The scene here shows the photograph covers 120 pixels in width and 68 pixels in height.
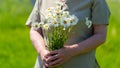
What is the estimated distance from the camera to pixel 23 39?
26.1ft

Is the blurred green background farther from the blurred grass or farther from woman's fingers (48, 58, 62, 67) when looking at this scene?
woman's fingers (48, 58, 62, 67)

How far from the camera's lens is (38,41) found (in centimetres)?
369

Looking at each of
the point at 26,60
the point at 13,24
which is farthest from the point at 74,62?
the point at 13,24

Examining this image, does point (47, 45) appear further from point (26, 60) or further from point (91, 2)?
point (26, 60)

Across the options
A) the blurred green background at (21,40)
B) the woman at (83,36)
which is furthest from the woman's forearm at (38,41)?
the blurred green background at (21,40)

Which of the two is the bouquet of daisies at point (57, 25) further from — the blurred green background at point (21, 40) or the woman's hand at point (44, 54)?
the blurred green background at point (21, 40)

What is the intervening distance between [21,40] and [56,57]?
4452 mm

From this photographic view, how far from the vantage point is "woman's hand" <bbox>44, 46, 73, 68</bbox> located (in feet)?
11.5

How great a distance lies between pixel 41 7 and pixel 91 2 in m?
0.34

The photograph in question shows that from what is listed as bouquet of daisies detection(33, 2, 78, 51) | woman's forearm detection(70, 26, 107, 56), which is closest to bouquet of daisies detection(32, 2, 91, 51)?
bouquet of daisies detection(33, 2, 78, 51)

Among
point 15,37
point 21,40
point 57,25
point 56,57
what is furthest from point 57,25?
point 15,37

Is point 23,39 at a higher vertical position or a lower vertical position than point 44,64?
lower

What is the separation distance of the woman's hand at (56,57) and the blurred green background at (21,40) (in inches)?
116

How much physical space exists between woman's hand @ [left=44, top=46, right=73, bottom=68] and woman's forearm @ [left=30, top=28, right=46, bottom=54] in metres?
0.12
